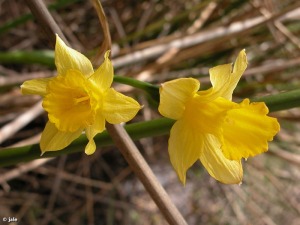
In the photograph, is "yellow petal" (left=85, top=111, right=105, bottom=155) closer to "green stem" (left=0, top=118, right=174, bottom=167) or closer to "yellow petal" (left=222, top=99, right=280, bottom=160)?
"green stem" (left=0, top=118, right=174, bottom=167)

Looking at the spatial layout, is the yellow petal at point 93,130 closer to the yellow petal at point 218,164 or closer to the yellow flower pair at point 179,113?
the yellow flower pair at point 179,113

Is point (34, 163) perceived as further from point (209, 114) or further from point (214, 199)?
point (214, 199)

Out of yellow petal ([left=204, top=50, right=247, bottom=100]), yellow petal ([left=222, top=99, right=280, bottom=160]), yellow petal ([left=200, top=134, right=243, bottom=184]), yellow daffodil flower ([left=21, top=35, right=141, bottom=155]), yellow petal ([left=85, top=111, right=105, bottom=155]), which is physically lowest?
yellow petal ([left=200, top=134, right=243, bottom=184])

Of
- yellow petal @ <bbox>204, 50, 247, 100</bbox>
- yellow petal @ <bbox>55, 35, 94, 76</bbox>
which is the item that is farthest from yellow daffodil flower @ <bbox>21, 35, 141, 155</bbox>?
yellow petal @ <bbox>204, 50, 247, 100</bbox>

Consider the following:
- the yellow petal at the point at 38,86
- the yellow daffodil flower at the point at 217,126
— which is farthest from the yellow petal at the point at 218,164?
the yellow petal at the point at 38,86

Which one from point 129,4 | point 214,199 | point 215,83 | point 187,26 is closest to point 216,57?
point 187,26

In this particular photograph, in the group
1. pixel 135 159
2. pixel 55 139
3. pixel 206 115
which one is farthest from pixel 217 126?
pixel 55 139

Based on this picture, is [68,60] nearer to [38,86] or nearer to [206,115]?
[38,86]
